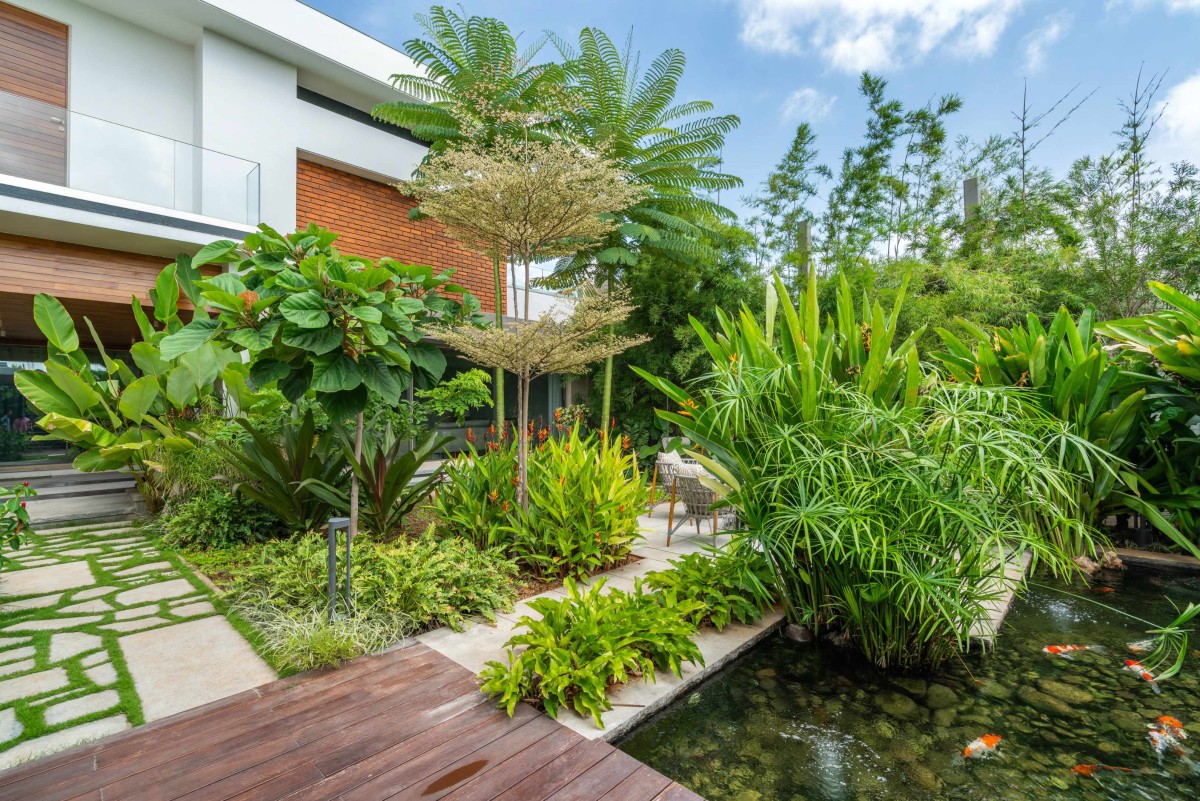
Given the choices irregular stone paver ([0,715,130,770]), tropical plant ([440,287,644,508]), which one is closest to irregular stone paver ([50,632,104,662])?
irregular stone paver ([0,715,130,770])

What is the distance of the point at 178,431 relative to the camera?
5.88 metres

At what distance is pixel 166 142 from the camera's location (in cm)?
712

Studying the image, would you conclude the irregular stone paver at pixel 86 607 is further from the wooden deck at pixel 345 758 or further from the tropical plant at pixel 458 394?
the tropical plant at pixel 458 394

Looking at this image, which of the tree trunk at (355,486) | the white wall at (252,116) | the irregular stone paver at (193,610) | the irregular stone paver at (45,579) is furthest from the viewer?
the white wall at (252,116)

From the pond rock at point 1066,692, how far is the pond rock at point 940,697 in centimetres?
50

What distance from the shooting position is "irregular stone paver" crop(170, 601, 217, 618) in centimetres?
342

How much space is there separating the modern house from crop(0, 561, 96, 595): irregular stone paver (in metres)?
4.18

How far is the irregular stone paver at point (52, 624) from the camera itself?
3188mm

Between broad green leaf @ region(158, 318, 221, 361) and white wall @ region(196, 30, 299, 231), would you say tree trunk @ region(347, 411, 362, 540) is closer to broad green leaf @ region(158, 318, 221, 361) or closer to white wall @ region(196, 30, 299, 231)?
broad green leaf @ region(158, 318, 221, 361)

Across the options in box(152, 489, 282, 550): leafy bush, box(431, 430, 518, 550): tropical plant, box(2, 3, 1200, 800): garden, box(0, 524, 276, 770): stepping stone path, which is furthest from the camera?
box(152, 489, 282, 550): leafy bush

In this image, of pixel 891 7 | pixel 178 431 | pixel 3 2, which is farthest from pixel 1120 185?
pixel 3 2

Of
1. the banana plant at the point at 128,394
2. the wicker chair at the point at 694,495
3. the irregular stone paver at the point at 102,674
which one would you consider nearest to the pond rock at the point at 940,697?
the wicker chair at the point at 694,495

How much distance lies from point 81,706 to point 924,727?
3.80 metres

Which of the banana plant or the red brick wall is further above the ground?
the red brick wall
